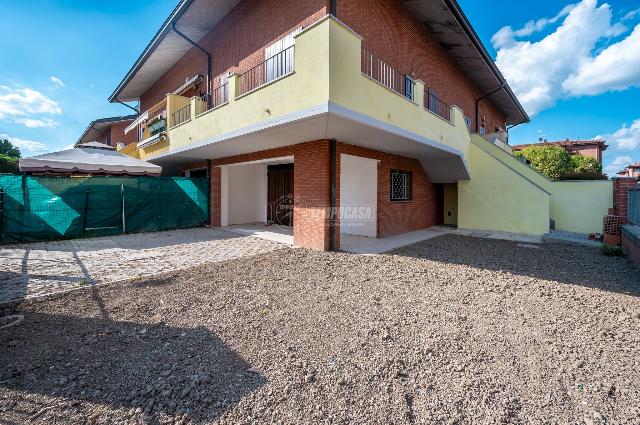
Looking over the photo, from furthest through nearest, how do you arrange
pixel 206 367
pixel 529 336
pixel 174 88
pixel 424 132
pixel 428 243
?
pixel 174 88 → pixel 428 243 → pixel 424 132 → pixel 529 336 → pixel 206 367

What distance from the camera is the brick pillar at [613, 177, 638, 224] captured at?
919cm

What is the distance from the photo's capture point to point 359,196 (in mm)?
10141

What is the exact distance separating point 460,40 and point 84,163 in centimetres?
1452

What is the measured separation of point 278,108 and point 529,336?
224 inches

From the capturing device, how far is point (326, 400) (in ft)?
7.09

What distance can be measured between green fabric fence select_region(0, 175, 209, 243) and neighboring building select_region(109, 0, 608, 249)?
115 cm

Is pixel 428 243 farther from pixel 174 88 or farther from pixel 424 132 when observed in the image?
pixel 174 88

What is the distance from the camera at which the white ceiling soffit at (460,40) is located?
29.8 feet

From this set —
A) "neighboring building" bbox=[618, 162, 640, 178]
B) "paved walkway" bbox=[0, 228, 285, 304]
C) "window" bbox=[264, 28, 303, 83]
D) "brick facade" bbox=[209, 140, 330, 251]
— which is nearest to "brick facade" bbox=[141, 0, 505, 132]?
"window" bbox=[264, 28, 303, 83]

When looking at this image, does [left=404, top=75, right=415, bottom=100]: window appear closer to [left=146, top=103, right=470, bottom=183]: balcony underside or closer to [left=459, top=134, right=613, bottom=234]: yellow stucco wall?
[left=146, top=103, right=470, bottom=183]: balcony underside

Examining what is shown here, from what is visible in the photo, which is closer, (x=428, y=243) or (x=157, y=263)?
(x=157, y=263)

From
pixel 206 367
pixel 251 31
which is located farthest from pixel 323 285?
pixel 251 31

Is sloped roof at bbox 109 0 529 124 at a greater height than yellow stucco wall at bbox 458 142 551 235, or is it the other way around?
sloped roof at bbox 109 0 529 124

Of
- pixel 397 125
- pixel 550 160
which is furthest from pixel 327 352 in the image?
pixel 550 160
